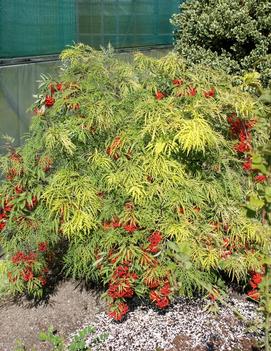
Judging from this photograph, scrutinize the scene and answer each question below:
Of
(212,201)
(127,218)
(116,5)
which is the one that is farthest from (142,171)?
(116,5)

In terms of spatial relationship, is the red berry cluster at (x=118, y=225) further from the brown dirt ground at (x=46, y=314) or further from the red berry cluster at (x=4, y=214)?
the brown dirt ground at (x=46, y=314)

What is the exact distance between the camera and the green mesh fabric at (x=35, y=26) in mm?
5336

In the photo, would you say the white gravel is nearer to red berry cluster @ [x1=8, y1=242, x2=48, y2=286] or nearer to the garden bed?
the garden bed

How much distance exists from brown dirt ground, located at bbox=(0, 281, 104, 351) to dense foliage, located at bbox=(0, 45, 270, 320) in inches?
6.8

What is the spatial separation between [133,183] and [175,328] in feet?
3.26

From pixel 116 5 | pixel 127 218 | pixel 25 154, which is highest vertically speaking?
pixel 116 5

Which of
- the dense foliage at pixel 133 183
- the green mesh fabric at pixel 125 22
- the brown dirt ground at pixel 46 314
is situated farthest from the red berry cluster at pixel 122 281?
the green mesh fabric at pixel 125 22

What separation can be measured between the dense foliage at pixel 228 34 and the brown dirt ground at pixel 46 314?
3160mm

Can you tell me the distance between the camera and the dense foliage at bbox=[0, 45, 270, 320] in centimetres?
329

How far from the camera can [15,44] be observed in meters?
5.52

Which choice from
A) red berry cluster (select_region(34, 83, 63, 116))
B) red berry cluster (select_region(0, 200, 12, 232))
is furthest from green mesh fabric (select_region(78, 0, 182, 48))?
red berry cluster (select_region(0, 200, 12, 232))

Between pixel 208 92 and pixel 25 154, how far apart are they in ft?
4.22

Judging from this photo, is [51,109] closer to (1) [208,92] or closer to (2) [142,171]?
(2) [142,171]

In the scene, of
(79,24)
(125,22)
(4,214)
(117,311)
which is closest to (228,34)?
(79,24)
